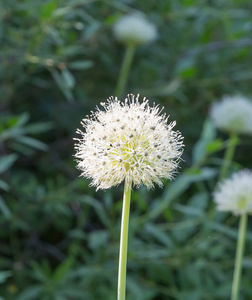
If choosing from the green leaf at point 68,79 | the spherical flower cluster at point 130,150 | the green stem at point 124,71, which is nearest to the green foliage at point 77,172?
the green leaf at point 68,79

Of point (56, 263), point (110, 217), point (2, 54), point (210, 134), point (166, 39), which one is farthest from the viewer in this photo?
point (166, 39)

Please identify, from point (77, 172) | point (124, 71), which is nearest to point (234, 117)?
point (124, 71)

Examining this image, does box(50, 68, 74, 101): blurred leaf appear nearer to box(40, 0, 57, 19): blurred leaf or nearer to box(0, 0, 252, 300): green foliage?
box(0, 0, 252, 300): green foliage

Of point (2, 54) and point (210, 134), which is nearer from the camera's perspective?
point (210, 134)

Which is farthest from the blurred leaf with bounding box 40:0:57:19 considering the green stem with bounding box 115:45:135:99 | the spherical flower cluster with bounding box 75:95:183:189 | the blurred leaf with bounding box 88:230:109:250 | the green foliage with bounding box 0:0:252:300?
the spherical flower cluster with bounding box 75:95:183:189

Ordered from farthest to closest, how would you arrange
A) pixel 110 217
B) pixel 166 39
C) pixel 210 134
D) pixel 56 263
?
pixel 166 39, pixel 56 263, pixel 110 217, pixel 210 134

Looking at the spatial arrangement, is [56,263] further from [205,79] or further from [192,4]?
[192,4]

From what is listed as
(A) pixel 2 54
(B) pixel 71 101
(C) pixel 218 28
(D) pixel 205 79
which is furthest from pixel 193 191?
(A) pixel 2 54
